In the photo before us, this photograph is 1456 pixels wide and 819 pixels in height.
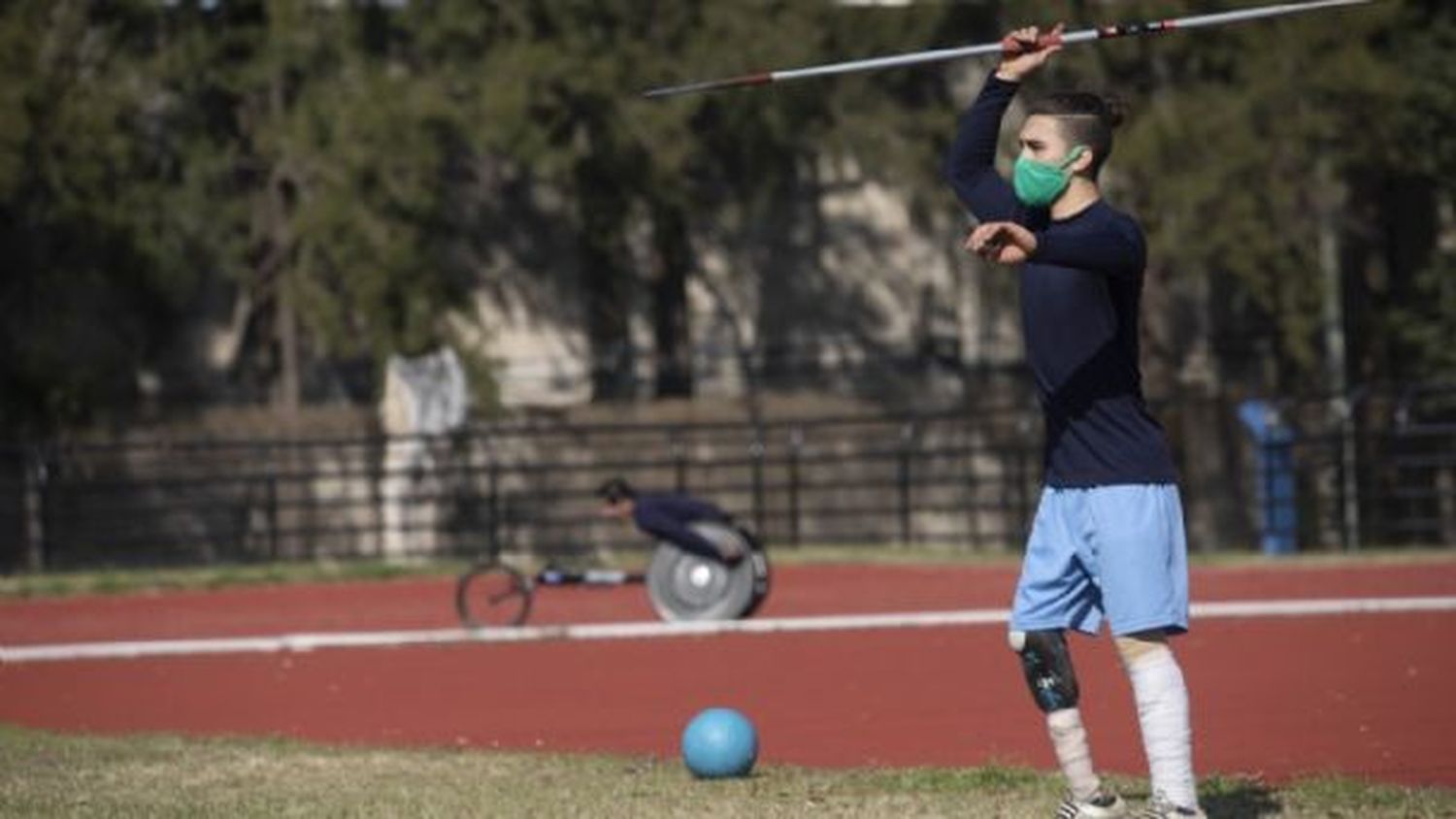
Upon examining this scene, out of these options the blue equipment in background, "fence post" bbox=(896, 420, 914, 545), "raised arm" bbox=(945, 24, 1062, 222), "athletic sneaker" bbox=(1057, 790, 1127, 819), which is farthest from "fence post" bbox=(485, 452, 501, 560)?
"athletic sneaker" bbox=(1057, 790, 1127, 819)

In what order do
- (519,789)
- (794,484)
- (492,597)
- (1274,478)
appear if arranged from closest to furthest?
(519,789) → (492,597) → (1274,478) → (794,484)

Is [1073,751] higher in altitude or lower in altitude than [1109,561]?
lower

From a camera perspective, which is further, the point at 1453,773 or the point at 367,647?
the point at 367,647

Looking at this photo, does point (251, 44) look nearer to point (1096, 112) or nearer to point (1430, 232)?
point (1430, 232)

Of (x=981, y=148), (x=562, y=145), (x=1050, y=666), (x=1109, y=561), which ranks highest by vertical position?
(x=562, y=145)

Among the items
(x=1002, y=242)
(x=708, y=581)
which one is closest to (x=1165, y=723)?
(x=1002, y=242)

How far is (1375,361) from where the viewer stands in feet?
122

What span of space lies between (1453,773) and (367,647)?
32.6ft

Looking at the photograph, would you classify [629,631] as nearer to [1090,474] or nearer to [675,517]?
[675,517]

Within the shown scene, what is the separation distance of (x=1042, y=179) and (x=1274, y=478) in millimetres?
21646

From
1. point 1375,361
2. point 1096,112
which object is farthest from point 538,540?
point 1096,112

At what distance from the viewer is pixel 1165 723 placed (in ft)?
29.0

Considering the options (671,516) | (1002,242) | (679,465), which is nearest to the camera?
(1002,242)

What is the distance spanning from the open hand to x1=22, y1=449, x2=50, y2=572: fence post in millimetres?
24647
